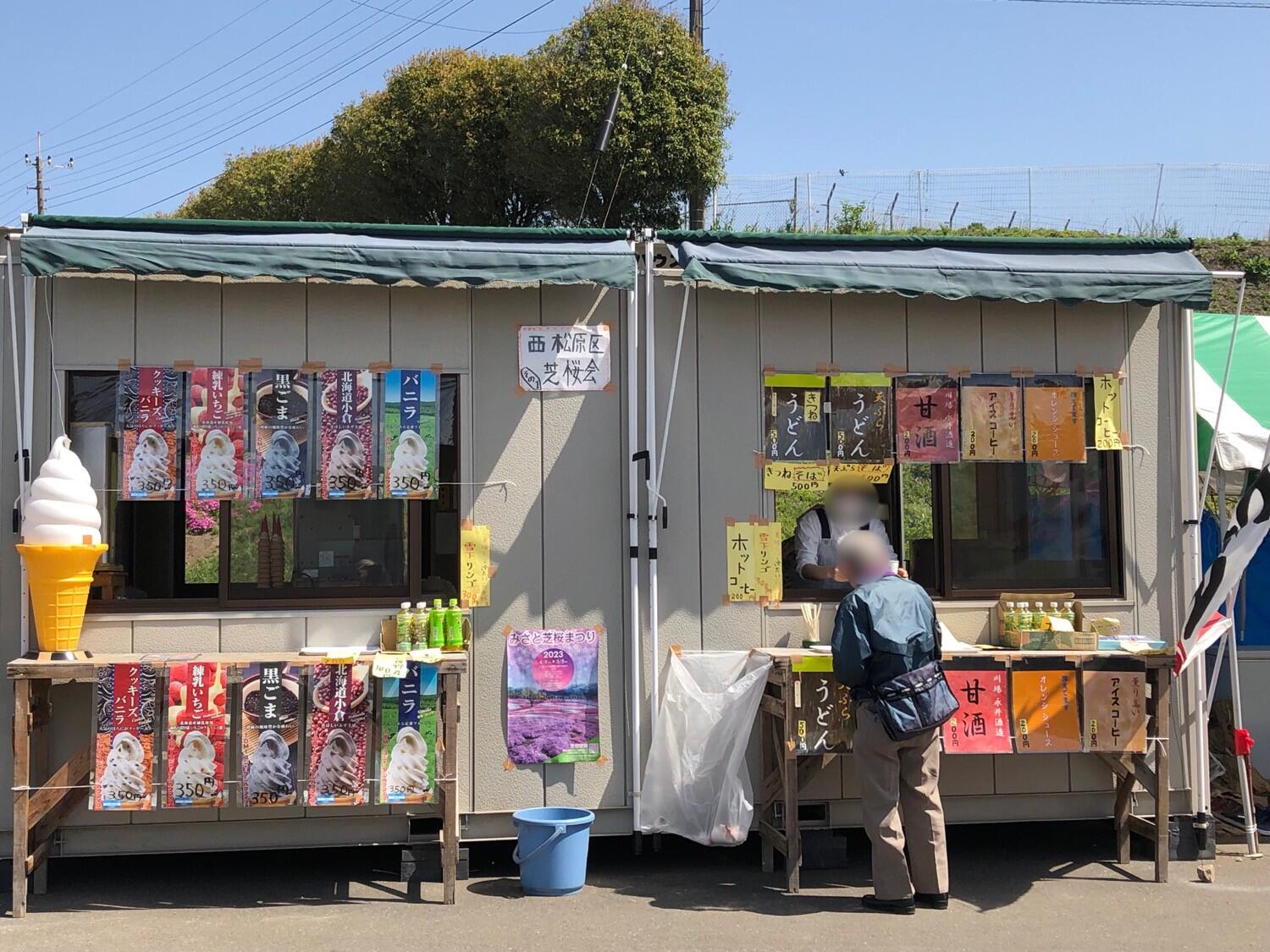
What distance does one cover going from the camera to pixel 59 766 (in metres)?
5.84

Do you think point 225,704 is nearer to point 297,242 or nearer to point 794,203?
point 297,242

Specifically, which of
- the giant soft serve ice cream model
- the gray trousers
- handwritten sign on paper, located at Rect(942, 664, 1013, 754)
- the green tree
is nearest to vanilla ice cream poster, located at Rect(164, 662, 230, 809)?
the giant soft serve ice cream model

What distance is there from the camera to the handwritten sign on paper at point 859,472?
6441 millimetres

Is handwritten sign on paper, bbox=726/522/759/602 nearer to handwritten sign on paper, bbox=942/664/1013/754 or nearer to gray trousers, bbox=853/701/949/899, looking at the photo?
gray trousers, bbox=853/701/949/899

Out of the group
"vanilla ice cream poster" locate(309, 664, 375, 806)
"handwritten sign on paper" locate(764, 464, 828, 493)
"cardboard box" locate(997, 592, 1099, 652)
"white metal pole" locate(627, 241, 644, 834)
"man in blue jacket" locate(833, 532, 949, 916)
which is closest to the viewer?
"man in blue jacket" locate(833, 532, 949, 916)

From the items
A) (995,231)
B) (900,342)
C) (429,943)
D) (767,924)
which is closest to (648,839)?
(767,924)

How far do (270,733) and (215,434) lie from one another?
4.97ft

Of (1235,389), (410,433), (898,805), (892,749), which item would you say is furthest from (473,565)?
(1235,389)

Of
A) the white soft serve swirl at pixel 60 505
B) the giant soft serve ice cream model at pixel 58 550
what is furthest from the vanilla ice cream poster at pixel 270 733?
the white soft serve swirl at pixel 60 505

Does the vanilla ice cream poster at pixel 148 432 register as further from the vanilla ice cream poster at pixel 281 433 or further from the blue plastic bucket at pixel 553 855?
the blue plastic bucket at pixel 553 855

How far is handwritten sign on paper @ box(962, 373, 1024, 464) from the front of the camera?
6.52 metres

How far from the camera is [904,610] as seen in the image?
553cm

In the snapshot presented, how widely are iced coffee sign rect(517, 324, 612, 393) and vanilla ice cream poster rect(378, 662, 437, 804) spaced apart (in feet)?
5.27

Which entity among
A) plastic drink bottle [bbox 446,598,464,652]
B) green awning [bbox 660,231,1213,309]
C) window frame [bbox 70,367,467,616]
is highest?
green awning [bbox 660,231,1213,309]
